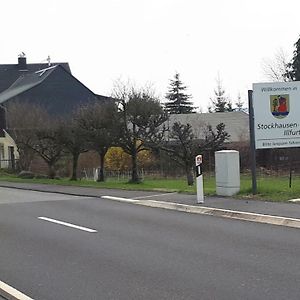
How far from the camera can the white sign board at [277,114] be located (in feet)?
58.8

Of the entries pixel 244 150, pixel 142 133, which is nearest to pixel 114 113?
pixel 142 133

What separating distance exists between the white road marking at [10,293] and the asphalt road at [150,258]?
0.47 feet

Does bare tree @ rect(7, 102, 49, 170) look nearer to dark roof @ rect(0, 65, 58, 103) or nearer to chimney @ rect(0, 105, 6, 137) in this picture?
chimney @ rect(0, 105, 6, 137)

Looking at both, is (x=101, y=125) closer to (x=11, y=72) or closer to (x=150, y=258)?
(x=150, y=258)

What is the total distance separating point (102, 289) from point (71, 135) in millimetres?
28286

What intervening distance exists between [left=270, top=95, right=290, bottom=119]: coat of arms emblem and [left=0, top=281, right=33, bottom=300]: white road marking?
473 inches

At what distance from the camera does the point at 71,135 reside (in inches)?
1387

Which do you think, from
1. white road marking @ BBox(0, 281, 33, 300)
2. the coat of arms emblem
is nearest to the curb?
the coat of arms emblem

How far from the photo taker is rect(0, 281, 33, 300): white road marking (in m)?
6.95

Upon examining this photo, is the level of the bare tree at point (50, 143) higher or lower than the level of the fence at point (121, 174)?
higher

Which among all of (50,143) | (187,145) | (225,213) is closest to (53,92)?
(50,143)

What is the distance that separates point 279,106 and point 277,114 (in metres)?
0.24

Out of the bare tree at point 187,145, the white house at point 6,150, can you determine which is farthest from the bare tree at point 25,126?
the bare tree at point 187,145

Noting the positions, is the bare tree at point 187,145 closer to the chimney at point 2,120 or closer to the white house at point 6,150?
the white house at point 6,150
